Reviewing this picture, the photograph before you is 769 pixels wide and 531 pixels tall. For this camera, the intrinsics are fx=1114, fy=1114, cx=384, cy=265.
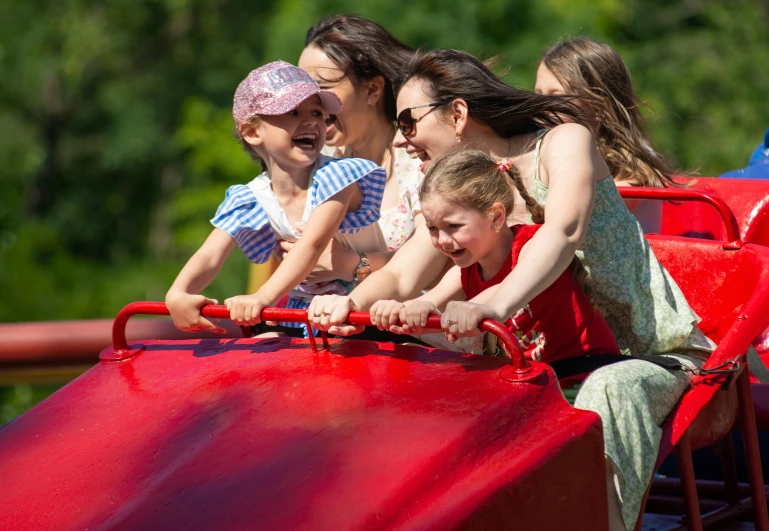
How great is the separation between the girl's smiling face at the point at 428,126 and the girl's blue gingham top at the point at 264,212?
1.20ft

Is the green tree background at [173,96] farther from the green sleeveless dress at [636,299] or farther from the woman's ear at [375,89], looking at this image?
the green sleeveless dress at [636,299]

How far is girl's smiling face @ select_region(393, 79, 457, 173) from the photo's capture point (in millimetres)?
3035

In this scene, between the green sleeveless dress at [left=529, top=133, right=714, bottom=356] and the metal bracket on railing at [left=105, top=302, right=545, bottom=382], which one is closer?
the metal bracket on railing at [left=105, top=302, right=545, bottom=382]

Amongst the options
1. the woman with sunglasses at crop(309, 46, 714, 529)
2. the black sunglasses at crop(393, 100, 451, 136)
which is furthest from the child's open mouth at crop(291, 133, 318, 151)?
the black sunglasses at crop(393, 100, 451, 136)

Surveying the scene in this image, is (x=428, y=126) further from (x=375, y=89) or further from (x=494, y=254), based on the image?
(x=375, y=89)

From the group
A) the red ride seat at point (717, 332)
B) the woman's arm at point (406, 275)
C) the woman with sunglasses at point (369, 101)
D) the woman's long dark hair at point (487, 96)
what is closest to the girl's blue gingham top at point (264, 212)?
the woman with sunglasses at point (369, 101)

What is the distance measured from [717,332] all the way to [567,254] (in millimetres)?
881

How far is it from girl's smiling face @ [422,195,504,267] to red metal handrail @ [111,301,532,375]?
244mm

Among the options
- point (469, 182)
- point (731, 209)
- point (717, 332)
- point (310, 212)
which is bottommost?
point (717, 332)

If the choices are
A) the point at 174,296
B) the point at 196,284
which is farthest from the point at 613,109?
the point at 174,296

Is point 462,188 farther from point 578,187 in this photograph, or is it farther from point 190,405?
point 190,405

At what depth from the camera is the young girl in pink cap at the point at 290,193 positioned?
10.8 ft

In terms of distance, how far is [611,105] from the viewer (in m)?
4.02

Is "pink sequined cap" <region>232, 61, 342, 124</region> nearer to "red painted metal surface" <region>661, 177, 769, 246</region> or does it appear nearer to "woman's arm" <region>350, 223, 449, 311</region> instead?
"woman's arm" <region>350, 223, 449, 311</region>
